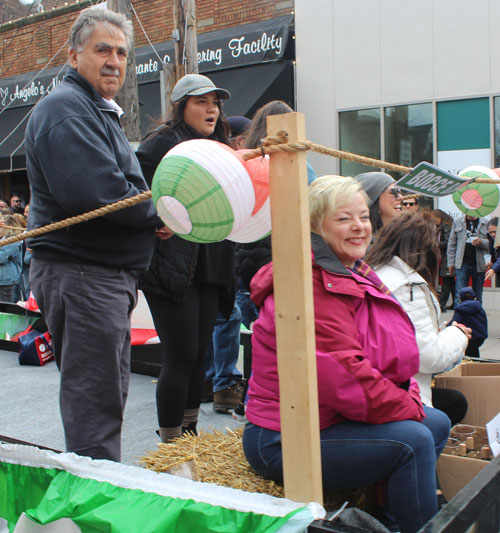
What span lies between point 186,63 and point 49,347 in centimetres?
361

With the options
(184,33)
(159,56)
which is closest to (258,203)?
(184,33)

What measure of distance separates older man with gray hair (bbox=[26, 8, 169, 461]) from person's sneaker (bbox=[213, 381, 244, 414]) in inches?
78.4

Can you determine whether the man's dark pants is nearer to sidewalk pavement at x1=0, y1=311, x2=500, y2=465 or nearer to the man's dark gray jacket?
the man's dark gray jacket

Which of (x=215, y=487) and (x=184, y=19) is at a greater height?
(x=184, y=19)

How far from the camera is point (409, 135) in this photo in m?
10.5

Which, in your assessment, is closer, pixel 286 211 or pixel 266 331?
pixel 286 211

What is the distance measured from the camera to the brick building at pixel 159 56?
1102 centimetres

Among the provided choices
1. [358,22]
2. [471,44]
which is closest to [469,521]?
[471,44]

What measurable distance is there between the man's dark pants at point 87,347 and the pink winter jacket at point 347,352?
512mm

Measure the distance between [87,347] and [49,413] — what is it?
8.73 ft

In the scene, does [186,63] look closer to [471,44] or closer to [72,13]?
[471,44]

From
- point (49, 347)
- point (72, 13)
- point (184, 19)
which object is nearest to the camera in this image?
point (49, 347)

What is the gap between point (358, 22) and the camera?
10.5m

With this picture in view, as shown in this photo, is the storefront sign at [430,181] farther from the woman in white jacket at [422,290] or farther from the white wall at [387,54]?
the white wall at [387,54]
